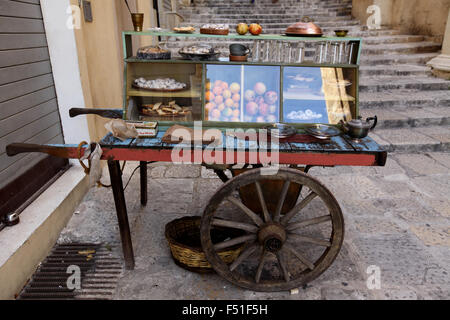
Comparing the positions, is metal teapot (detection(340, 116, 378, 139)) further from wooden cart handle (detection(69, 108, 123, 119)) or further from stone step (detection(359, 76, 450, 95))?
stone step (detection(359, 76, 450, 95))

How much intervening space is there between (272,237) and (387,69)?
6.58 m

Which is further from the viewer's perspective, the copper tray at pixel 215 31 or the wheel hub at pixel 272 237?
the copper tray at pixel 215 31

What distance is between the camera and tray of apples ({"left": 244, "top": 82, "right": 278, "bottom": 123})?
286 centimetres

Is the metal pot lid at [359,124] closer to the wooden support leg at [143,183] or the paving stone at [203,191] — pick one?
the paving stone at [203,191]

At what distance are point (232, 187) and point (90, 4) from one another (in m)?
3.02

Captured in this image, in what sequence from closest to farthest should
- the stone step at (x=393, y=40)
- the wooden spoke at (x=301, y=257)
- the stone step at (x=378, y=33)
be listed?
the wooden spoke at (x=301, y=257) < the stone step at (x=393, y=40) < the stone step at (x=378, y=33)

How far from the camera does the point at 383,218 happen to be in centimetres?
348

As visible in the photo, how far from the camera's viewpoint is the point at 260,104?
290 centimetres

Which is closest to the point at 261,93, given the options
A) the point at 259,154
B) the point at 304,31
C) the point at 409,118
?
the point at 304,31

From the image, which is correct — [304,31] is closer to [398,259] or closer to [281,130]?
[281,130]

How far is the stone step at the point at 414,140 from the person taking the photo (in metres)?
5.21

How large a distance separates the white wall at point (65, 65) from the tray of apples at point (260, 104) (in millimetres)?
1829

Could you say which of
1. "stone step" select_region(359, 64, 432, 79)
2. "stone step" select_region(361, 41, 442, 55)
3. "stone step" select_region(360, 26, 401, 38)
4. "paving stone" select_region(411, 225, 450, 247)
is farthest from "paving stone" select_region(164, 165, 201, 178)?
"stone step" select_region(360, 26, 401, 38)

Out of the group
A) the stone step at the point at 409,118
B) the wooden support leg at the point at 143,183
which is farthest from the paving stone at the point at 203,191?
the stone step at the point at 409,118
